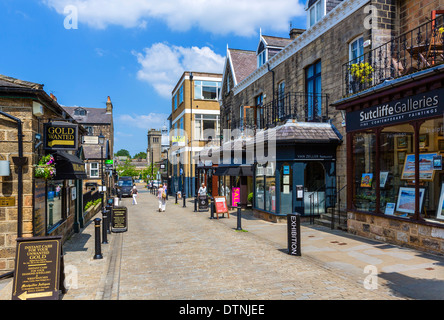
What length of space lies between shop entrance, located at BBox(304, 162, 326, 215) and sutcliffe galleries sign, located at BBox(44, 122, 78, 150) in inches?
390

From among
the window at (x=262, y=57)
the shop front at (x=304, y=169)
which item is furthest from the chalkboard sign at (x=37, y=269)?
the window at (x=262, y=57)

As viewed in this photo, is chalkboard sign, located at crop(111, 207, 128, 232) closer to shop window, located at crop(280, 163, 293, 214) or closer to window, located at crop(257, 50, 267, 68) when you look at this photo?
shop window, located at crop(280, 163, 293, 214)

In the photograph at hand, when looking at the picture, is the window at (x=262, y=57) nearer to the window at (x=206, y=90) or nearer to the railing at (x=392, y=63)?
the railing at (x=392, y=63)

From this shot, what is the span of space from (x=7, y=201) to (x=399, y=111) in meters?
10.5

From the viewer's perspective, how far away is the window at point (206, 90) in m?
38.0

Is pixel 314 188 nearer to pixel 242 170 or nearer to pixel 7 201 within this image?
pixel 242 170

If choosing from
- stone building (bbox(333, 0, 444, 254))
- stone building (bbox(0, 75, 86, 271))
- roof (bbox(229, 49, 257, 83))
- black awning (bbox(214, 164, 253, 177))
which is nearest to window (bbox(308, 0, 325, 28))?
stone building (bbox(333, 0, 444, 254))

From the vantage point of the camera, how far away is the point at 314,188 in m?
15.3

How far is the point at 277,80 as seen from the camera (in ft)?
65.2

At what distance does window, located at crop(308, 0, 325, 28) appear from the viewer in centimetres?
1590

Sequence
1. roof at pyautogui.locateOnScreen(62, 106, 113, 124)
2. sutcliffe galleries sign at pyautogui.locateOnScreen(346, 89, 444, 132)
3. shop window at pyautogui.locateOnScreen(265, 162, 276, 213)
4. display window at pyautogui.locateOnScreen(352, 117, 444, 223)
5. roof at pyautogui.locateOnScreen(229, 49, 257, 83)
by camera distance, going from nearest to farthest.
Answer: sutcliffe galleries sign at pyautogui.locateOnScreen(346, 89, 444, 132)
display window at pyautogui.locateOnScreen(352, 117, 444, 223)
shop window at pyautogui.locateOnScreen(265, 162, 276, 213)
roof at pyautogui.locateOnScreen(229, 49, 257, 83)
roof at pyautogui.locateOnScreen(62, 106, 113, 124)
